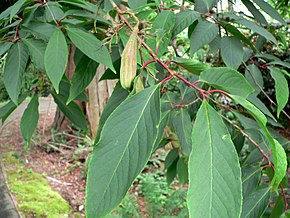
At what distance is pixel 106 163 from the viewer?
39 centimetres

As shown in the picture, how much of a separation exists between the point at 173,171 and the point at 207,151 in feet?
2.95

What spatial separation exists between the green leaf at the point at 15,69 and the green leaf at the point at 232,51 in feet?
1.51

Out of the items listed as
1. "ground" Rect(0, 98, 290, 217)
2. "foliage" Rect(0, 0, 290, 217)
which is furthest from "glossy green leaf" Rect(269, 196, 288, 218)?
"ground" Rect(0, 98, 290, 217)

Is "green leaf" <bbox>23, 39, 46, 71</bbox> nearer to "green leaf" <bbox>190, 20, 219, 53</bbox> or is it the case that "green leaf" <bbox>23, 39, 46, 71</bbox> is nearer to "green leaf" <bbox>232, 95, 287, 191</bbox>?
"green leaf" <bbox>190, 20, 219, 53</bbox>

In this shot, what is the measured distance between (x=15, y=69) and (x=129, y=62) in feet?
1.18

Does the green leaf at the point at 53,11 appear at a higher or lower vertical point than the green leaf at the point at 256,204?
higher

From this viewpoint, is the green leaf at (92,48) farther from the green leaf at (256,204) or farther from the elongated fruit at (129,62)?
the green leaf at (256,204)

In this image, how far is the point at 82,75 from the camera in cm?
76

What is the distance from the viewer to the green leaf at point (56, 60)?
1.95 feet

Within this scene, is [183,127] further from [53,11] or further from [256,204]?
[53,11]

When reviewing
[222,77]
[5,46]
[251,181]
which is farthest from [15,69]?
[251,181]

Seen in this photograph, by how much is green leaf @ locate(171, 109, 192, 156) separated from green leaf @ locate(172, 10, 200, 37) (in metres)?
0.19

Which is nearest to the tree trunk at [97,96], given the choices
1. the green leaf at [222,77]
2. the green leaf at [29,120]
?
the green leaf at [29,120]

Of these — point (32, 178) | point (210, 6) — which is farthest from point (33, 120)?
point (32, 178)
